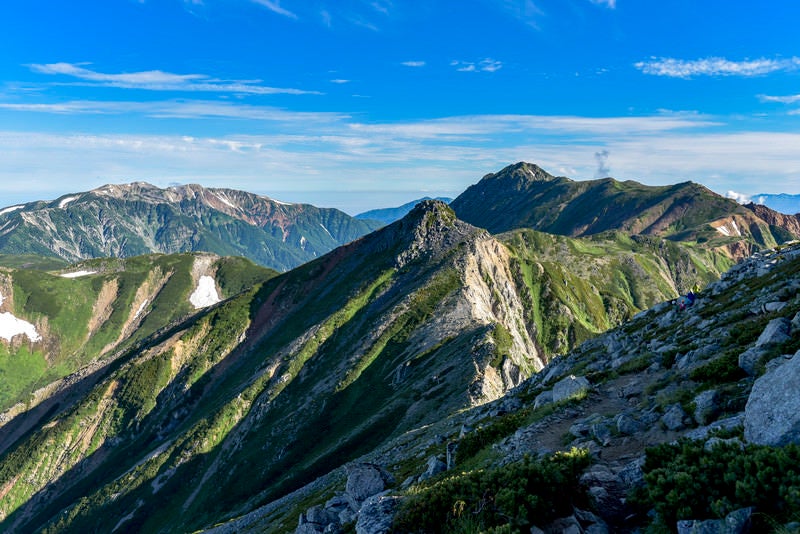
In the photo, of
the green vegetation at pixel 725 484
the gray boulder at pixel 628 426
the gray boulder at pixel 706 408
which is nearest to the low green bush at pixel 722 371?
the gray boulder at pixel 706 408

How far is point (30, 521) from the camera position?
171375 mm

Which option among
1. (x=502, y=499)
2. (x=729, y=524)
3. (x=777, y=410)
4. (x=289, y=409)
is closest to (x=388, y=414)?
(x=289, y=409)

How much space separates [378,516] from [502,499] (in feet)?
19.6

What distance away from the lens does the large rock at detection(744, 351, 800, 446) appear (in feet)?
39.1

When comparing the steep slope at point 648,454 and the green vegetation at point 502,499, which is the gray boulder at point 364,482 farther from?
the green vegetation at point 502,499

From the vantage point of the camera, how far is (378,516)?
17219 mm

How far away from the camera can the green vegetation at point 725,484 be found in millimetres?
9914

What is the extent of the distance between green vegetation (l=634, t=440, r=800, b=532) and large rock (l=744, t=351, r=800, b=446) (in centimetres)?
84

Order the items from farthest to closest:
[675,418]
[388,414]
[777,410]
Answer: [388,414] < [675,418] < [777,410]

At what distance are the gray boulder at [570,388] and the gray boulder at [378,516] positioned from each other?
47.8 feet

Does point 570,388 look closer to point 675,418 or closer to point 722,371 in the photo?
point 722,371

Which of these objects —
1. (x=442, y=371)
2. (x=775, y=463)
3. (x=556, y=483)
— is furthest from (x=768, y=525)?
(x=442, y=371)

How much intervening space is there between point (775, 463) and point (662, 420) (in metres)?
8.53

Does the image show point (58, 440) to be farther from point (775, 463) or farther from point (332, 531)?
point (775, 463)
